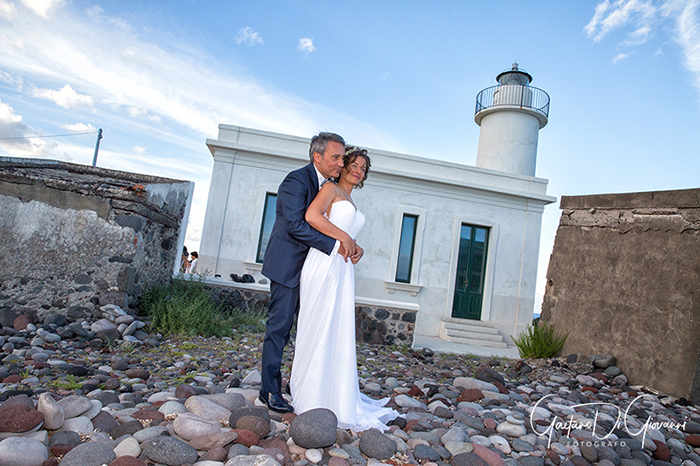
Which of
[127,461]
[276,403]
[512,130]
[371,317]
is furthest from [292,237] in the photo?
[512,130]

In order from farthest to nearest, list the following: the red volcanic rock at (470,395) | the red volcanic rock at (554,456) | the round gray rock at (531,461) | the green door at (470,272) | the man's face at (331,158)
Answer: the green door at (470,272) → the red volcanic rock at (470,395) → the man's face at (331,158) → the red volcanic rock at (554,456) → the round gray rock at (531,461)

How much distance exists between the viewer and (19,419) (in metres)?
2.02

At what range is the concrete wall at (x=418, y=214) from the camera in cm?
985

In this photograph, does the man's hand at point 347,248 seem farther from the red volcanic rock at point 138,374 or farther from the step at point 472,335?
the step at point 472,335

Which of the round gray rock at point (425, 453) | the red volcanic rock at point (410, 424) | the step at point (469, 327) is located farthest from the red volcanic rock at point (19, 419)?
the step at point (469, 327)

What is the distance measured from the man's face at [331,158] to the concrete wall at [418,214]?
285 inches

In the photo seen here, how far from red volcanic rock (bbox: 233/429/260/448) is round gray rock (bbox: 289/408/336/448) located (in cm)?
18

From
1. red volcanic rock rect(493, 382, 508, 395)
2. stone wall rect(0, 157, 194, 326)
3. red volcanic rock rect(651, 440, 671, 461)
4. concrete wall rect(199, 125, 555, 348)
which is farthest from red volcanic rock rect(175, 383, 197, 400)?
concrete wall rect(199, 125, 555, 348)

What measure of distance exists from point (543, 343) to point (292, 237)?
16.0ft

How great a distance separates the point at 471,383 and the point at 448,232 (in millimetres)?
6897

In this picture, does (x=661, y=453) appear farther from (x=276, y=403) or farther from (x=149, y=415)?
(x=149, y=415)

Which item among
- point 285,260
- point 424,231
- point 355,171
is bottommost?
point 285,260

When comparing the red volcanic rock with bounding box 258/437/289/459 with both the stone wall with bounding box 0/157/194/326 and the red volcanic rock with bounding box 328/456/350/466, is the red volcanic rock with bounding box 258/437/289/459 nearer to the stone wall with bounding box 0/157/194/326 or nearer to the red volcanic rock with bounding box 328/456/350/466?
the red volcanic rock with bounding box 328/456/350/466

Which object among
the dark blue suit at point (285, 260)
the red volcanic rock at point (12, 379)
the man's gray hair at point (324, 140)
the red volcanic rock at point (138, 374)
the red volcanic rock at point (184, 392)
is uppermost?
the man's gray hair at point (324, 140)
